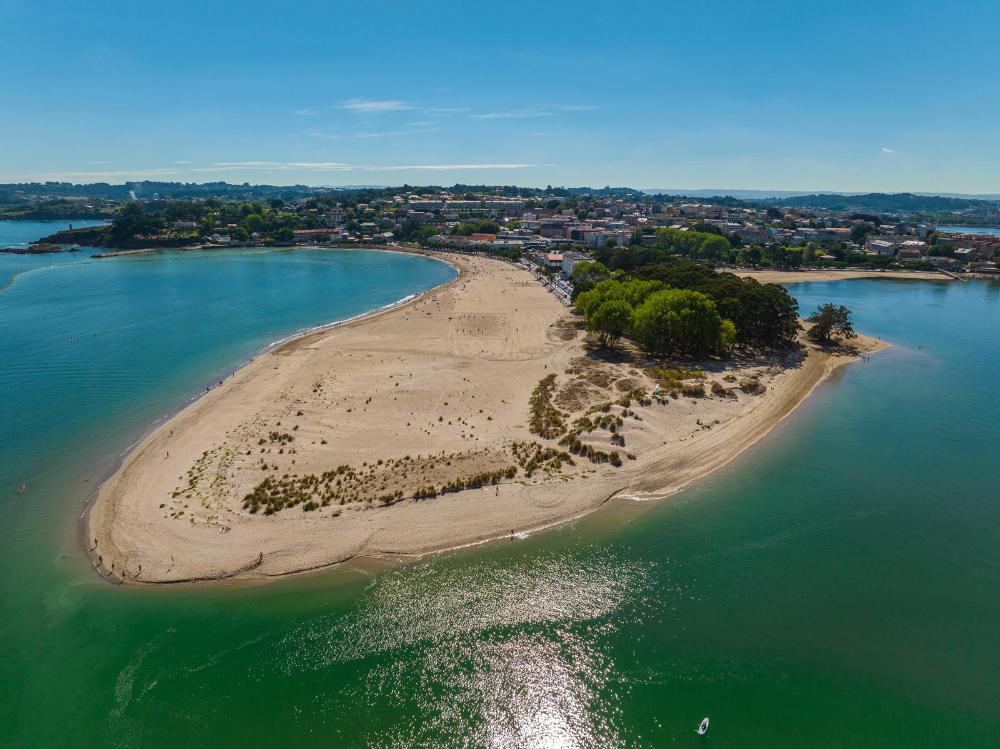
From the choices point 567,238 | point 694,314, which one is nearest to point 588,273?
point 694,314

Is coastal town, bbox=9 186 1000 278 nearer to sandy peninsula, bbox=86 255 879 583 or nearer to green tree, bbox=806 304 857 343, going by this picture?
green tree, bbox=806 304 857 343

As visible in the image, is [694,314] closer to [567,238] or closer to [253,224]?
[567,238]

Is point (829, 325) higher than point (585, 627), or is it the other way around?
point (829, 325)

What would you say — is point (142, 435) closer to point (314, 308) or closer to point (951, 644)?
point (314, 308)

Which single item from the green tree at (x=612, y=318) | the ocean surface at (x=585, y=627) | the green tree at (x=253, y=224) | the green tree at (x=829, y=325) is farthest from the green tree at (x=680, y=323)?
the green tree at (x=253, y=224)

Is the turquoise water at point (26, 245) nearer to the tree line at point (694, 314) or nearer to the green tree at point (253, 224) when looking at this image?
the green tree at point (253, 224)

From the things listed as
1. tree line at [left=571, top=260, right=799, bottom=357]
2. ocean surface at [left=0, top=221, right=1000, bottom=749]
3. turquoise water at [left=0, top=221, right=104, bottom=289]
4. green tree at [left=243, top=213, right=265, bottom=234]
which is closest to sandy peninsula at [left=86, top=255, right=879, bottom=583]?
ocean surface at [left=0, top=221, right=1000, bottom=749]
